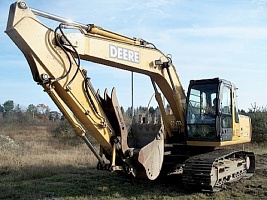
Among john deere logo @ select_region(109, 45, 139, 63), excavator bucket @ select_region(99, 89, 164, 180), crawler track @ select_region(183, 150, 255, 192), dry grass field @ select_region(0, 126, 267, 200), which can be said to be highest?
john deere logo @ select_region(109, 45, 139, 63)

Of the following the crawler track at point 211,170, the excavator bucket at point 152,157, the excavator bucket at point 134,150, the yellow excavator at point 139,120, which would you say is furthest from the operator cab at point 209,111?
the excavator bucket at point 134,150

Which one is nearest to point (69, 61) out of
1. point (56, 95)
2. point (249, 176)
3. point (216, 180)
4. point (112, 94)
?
point (56, 95)

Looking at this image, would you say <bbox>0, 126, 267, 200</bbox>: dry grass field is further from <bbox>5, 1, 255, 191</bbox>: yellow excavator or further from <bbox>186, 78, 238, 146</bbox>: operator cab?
<bbox>186, 78, 238, 146</bbox>: operator cab

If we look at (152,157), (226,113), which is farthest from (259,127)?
(152,157)

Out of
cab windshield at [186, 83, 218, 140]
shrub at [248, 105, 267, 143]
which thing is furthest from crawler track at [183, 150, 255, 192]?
shrub at [248, 105, 267, 143]

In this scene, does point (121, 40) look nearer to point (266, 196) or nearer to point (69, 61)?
point (69, 61)

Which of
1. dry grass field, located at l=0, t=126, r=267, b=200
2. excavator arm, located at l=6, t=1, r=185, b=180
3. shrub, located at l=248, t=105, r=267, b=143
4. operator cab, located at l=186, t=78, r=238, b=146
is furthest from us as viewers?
shrub, located at l=248, t=105, r=267, b=143

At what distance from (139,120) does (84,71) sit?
2773 mm

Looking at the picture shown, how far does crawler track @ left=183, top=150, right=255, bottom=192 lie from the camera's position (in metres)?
8.30

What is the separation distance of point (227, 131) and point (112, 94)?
366cm

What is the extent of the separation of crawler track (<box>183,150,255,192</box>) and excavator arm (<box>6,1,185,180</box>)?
3.26ft

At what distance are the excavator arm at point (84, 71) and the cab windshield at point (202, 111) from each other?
Result: 4.15 feet

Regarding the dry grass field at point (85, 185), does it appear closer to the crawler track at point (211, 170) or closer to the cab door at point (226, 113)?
the crawler track at point (211, 170)

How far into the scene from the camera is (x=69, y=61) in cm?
670
